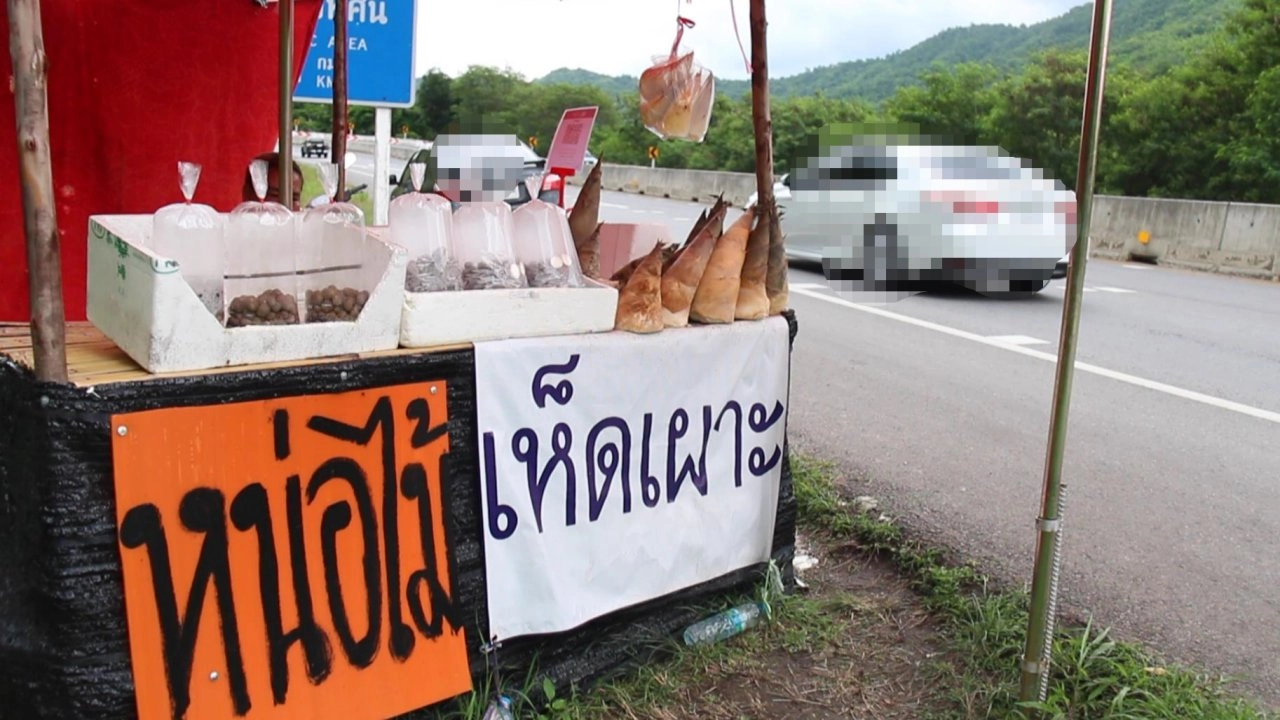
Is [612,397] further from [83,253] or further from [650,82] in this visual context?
[83,253]

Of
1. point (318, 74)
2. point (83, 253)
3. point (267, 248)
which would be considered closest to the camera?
point (267, 248)

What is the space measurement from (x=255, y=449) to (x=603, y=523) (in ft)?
3.15

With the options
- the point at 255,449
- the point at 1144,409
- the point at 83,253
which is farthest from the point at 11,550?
the point at 1144,409

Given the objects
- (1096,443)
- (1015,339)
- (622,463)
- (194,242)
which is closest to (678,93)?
(622,463)

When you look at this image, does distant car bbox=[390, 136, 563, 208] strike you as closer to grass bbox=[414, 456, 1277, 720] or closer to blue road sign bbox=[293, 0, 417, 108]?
grass bbox=[414, 456, 1277, 720]

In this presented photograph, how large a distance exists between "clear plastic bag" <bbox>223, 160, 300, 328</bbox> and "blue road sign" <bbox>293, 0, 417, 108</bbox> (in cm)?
395

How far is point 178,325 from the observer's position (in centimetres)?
192

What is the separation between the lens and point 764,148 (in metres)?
2.89

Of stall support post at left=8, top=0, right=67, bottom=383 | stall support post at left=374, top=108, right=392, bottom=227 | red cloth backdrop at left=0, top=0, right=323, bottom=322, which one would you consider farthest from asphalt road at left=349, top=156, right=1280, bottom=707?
red cloth backdrop at left=0, top=0, right=323, bottom=322

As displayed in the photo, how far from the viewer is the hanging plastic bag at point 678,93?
291 centimetres

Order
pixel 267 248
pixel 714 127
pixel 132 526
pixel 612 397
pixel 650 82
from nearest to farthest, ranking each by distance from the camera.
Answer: pixel 132 526, pixel 267 248, pixel 612 397, pixel 650 82, pixel 714 127

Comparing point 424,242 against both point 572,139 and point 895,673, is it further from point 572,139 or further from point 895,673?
point 895,673

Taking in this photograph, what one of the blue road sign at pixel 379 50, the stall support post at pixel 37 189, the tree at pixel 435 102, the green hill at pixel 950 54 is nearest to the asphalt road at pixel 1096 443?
the green hill at pixel 950 54

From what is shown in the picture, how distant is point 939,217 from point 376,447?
4.37 feet
